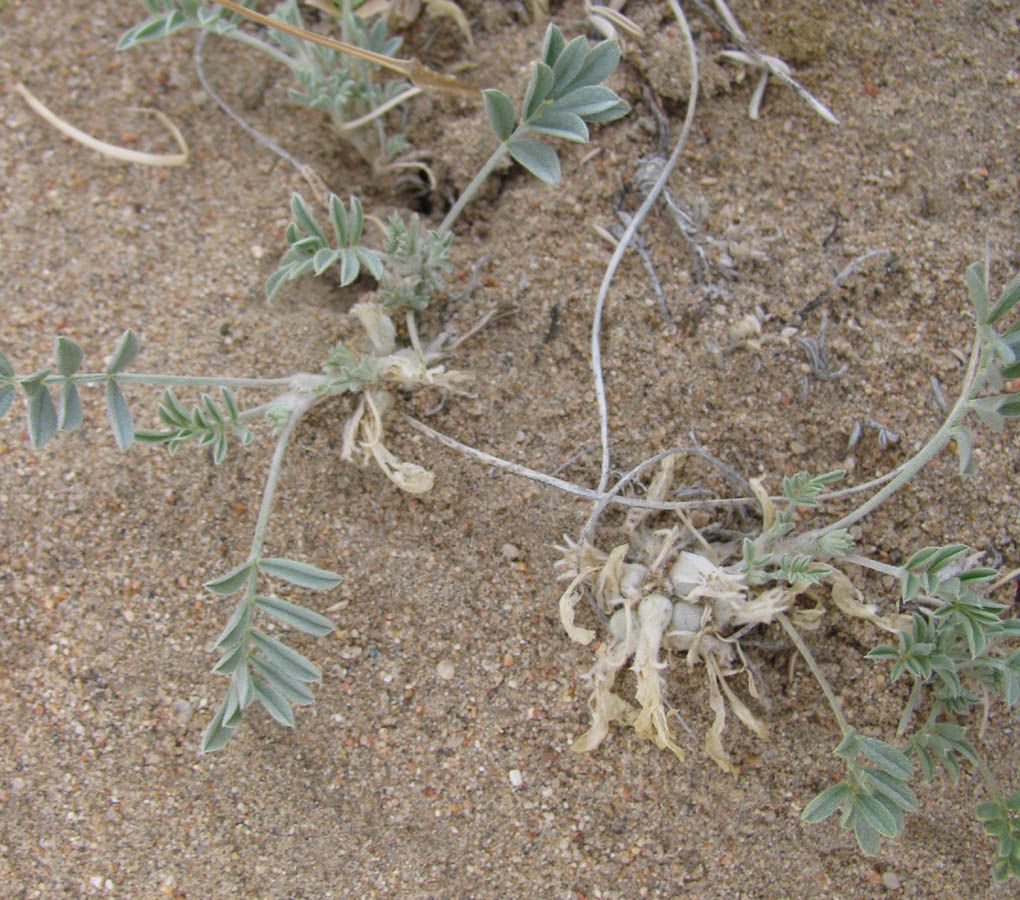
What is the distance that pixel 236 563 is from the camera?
1.97m

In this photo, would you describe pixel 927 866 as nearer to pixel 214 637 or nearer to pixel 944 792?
pixel 944 792

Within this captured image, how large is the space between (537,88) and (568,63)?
0.08 m

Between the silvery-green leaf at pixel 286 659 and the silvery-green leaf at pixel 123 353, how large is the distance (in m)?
0.56

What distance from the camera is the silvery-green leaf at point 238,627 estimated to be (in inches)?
64.9

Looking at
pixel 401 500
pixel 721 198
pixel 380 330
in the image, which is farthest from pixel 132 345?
pixel 721 198

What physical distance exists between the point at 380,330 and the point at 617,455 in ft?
1.95

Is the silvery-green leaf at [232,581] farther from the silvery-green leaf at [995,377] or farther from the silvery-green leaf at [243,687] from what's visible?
the silvery-green leaf at [995,377]

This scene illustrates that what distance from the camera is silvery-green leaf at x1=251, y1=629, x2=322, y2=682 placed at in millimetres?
1691

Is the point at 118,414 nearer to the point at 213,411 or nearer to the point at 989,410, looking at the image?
the point at 213,411

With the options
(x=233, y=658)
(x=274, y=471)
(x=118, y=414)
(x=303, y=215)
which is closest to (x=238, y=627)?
(x=233, y=658)

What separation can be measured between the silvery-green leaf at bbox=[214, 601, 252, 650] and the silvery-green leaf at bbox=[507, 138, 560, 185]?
39.2 inches

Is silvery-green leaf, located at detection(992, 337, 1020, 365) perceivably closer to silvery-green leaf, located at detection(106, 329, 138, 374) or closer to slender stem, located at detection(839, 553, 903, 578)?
slender stem, located at detection(839, 553, 903, 578)

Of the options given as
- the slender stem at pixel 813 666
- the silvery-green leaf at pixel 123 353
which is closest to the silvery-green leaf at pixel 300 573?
the silvery-green leaf at pixel 123 353

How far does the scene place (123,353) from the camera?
1678 mm
